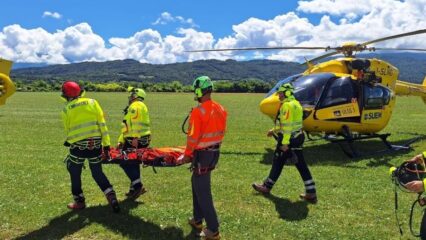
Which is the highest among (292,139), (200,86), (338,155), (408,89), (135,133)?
(200,86)

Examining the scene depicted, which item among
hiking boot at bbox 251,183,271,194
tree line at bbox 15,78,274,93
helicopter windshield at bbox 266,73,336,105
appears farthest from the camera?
tree line at bbox 15,78,274,93

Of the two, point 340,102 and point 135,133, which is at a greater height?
point 340,102

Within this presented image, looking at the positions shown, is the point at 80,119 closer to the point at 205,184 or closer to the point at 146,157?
the point at 146,157

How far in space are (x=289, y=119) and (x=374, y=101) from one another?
7.03 metres

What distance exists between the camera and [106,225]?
6.95 meters

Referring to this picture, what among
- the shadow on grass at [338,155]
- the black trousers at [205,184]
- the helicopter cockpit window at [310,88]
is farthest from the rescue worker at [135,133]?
the helicopter cockpit window at [310,88]

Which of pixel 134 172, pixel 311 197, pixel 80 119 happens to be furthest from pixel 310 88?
pixel 80 119

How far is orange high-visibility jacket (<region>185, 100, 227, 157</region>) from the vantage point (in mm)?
5767

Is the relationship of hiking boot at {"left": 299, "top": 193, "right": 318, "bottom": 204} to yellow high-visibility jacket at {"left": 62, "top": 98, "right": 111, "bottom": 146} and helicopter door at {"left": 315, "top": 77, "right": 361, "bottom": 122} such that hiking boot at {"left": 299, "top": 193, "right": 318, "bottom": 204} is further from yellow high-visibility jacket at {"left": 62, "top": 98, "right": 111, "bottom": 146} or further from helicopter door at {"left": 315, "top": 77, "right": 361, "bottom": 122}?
helicopter door at {"left": 315, "top": 77, "right": 361, "bottom": 122}

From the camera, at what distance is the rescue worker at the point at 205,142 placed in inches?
228

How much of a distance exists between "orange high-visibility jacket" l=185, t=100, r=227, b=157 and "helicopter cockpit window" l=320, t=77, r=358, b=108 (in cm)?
776

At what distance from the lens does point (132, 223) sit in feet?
23.1

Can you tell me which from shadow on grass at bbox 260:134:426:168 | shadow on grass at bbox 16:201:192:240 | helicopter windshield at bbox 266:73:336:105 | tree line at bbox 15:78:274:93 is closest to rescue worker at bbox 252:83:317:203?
shadow on grass at bbox 16:201:192:240

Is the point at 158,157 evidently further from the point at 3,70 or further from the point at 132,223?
the point at 3,70
